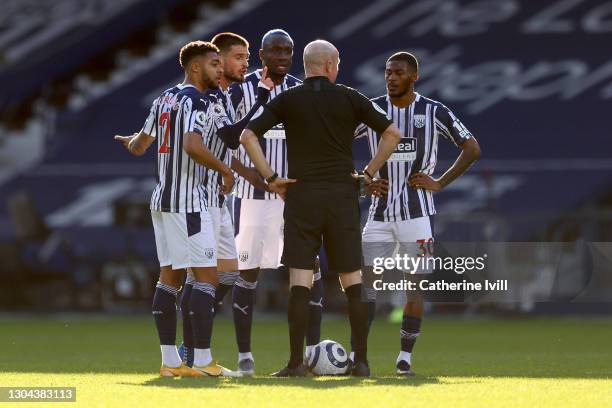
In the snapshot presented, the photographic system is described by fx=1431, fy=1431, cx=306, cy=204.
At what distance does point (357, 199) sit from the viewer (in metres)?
8.10

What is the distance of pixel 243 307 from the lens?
8.80 metres

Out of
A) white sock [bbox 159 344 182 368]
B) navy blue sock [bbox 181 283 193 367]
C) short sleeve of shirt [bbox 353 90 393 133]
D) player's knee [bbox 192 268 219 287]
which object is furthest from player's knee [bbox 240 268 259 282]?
short sleeve of shirt [bbox 353 90 393 133]

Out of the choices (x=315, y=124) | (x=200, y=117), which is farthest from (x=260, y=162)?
(x=200, y=117)

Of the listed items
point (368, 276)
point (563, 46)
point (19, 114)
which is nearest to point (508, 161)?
point (563, 46)

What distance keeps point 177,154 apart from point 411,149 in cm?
150

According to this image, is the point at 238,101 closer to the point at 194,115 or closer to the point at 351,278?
the point at 194,115

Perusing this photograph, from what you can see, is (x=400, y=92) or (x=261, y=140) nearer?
(x=400, y=92)

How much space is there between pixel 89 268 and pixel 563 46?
1028 centimetres

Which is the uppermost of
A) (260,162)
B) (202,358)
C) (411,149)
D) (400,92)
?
(400,92)

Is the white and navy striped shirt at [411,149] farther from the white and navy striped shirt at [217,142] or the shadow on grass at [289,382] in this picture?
the shadow on grass at [289,382]

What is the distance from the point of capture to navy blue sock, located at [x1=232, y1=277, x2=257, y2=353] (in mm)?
8703

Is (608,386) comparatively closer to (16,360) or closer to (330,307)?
(16,360)

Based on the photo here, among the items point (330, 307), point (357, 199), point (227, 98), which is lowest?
point (330, 307)

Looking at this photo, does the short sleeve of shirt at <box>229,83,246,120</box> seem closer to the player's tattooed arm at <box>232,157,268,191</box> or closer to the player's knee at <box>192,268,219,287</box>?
the player's tattooed arm at <box>232,157,268,191</box>
